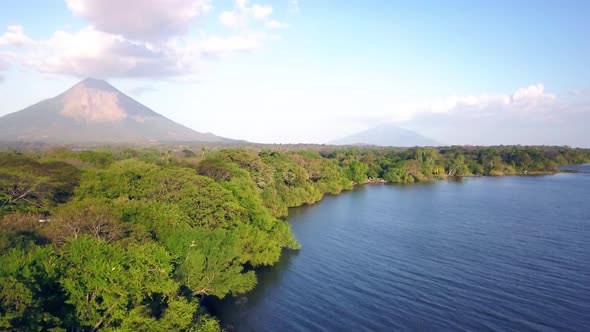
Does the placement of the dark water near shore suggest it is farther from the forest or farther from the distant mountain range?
the distant mountain range

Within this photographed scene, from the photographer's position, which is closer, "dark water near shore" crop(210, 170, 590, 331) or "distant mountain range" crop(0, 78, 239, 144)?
"dark water near shore" crop(210, 170, 590, 331)

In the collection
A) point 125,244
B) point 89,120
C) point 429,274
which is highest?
point 89,120

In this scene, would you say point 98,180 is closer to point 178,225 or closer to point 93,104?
point 178,225

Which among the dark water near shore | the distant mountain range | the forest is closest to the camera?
the forest

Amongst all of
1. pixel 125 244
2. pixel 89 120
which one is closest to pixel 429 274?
pixel 125 244

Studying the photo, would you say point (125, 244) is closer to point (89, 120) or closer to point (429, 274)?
point (429, 274)

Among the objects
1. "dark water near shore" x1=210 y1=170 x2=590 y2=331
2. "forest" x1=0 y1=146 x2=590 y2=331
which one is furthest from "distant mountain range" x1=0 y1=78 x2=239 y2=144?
"dark water near shore" x1=210 y1=170 x2=590 y2=331

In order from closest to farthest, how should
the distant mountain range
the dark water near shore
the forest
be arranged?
the forest, the dark water near shore, the distant mountain range
